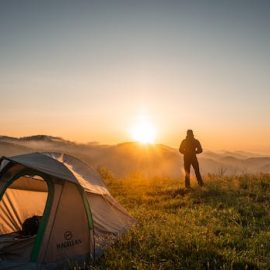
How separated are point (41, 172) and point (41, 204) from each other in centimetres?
295

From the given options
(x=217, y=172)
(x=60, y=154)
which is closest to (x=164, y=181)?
(x=217, y=172)

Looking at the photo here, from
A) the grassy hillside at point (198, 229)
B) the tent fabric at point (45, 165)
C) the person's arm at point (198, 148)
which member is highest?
the person's arm at point (198, 148)

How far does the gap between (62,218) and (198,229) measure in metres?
3.29

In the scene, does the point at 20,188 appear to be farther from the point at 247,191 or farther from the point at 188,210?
the point at 247,191

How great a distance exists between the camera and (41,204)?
37.6 feet

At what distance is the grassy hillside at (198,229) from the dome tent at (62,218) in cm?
52

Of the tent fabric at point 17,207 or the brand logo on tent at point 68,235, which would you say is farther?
the tent fabric at point 17,207

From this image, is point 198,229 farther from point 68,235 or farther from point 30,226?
point 30,226

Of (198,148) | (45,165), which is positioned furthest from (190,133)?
(45,165)

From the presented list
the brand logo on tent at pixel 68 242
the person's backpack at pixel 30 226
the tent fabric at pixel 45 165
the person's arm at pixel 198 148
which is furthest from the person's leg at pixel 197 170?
the brand logo on tent at pixel 68 242

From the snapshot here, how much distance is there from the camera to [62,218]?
851 centimetres

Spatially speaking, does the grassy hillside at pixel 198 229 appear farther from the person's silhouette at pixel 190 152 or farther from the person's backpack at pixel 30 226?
the person's backpack at pixel 30 226

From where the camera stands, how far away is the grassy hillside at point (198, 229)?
25.3ft

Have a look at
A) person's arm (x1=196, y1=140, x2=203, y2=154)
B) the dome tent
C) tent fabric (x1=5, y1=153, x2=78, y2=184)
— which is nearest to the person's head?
person's arm (x1=196, y1=140, x2=203, y2=154)
